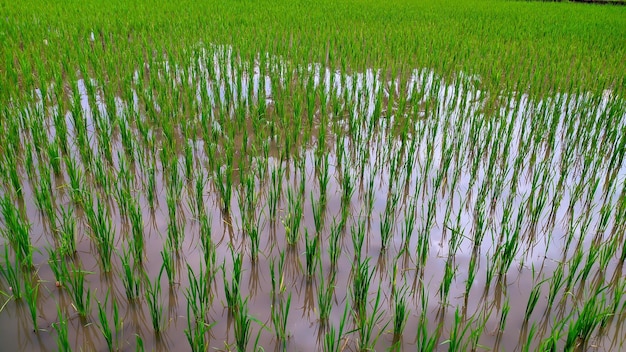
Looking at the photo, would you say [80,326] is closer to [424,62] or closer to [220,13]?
[424,62]

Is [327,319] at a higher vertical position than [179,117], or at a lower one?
lower

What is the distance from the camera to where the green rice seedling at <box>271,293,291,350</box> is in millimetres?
1499

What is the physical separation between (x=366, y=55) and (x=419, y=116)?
183 centimetres

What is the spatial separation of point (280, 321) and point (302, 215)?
0.78 m

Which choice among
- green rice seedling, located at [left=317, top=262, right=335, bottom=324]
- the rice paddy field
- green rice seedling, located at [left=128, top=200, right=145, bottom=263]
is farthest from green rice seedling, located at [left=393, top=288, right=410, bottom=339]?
green rice seedling, located at [left=128, top=200, right=145, bottom=263]

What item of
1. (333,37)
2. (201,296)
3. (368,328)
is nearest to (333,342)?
(368,328)

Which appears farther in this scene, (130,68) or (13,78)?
(130,68)

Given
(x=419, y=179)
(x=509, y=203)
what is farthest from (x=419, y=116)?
(x=509, y=203)

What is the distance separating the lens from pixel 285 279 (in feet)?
6.01

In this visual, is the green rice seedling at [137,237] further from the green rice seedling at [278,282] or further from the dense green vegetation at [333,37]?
the dense green vegetation at [333,37]

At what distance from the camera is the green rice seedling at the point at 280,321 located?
150 centimetres

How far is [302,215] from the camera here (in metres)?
2.30

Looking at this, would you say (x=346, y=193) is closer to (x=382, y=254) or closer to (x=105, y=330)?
(x=382, y=254)

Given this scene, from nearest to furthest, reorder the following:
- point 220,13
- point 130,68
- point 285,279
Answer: point 285,279
point 130,68
point 220,13
